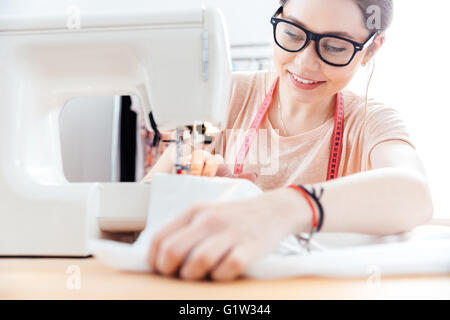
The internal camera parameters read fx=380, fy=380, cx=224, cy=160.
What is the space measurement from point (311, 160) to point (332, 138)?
85 millimetres

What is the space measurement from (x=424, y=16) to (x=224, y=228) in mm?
2517

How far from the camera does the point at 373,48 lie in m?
0.97

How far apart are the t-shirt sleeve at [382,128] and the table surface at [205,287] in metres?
0.44

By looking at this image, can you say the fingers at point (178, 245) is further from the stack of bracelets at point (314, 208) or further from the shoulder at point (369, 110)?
the shoulder at point (369, 110)

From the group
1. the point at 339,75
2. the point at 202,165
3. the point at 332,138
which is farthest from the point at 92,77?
the point at 332,138

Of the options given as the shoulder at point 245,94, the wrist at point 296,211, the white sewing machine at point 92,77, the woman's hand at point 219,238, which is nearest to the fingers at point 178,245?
the woman's hand at point 219,238

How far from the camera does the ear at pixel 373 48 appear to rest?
948 millimetres

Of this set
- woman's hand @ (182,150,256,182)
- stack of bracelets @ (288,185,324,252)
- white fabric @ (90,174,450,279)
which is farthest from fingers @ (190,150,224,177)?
stack of bracelets @ (288,185,324,252)

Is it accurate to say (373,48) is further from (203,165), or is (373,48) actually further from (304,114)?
(203,165)

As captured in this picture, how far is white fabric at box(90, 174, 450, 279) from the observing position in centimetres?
41

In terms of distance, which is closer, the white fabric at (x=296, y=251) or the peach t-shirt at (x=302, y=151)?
the white fabric at (x=296, y=251)

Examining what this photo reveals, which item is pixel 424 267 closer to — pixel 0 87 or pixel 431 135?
pixel 0 87

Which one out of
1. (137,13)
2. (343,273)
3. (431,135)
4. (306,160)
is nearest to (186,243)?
(343,273)

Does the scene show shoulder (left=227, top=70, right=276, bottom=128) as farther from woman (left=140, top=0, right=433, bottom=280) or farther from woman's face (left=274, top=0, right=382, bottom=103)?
woman's face (left=274, top=0, right=382, bottom=103)
